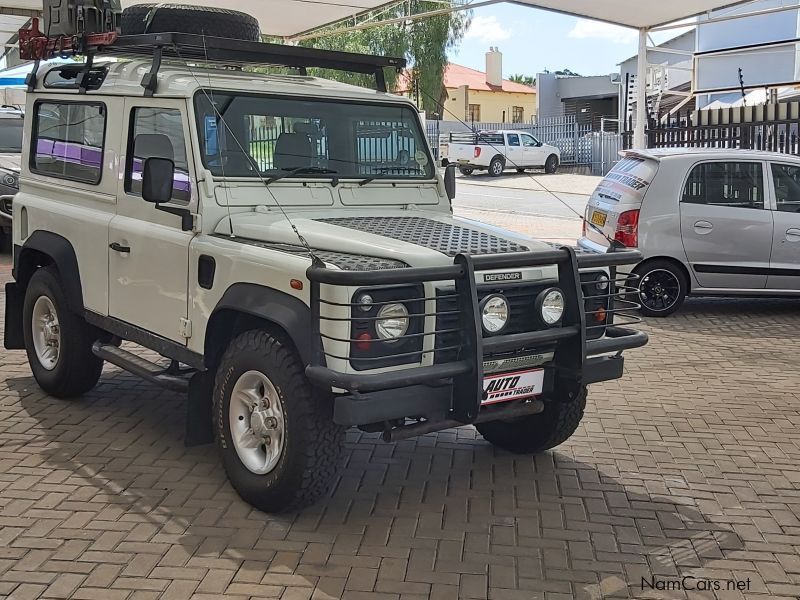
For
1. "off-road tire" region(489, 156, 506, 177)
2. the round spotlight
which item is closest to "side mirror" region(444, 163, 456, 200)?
the round spotlight

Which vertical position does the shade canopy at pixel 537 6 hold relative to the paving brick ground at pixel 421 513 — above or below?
above

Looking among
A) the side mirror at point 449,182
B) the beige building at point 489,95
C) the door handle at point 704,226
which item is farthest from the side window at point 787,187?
the beige building at point 489,95

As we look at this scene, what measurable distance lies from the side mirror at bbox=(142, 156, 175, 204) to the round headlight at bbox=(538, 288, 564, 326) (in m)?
1.98

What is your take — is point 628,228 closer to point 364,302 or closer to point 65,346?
point 65,346

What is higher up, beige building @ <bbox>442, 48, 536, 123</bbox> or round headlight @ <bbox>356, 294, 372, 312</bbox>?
beige building @ <bbox>442, 48, 536, 123</bbox>

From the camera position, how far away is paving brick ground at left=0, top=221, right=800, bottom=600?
4.09 meters

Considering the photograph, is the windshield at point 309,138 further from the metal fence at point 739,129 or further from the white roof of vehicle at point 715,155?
the metal fence at point 739,129

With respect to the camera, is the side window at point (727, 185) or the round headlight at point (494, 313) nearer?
the round headlight at point (494, 313)

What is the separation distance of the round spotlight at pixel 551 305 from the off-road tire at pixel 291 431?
3.61 feet

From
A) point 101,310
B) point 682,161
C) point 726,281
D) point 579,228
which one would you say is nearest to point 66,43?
point 101,310

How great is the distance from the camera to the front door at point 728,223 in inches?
387

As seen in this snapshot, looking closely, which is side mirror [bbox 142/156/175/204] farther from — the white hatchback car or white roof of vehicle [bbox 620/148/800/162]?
white roof of vehicle [bbox 620/148/800/162]

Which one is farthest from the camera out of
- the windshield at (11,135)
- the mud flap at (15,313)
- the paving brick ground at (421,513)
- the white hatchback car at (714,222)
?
the windshield at (11,135)

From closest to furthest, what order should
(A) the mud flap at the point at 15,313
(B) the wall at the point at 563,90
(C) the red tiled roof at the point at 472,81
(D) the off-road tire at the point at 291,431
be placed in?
(D) the off-road tire at the point at 291,431 < (A) the mud flap at the point at 15,313 < (B) the wall at the point at 563,90 < (C) the red tiled roof at the point at 472,81
